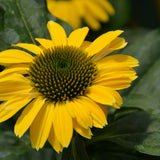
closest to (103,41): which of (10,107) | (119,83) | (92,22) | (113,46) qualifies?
(113,46)

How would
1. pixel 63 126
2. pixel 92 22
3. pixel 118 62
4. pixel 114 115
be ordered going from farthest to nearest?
pixel 92 22
pixel 114 115
pixel 118 62
pixel 63 126

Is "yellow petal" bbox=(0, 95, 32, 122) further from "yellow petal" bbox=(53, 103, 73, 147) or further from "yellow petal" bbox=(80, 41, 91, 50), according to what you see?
"yellow petal" bbox=(80, 41, 91, 50)

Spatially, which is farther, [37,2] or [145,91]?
[145,91]

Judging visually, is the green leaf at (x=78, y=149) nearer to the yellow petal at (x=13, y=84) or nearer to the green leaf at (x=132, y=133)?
the green leaf at (x=132, y=133)

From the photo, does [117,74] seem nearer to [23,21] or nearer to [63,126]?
[63,126]

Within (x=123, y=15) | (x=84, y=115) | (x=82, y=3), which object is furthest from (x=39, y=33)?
(x=123, y=15)

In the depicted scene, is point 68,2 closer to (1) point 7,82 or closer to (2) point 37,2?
(2) point 37,2

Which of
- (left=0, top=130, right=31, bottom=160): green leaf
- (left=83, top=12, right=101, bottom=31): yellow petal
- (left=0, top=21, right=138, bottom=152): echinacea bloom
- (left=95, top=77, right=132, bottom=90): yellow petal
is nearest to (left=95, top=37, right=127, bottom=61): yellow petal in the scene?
(left=0, top=21, right=138, bottom=152): echinacea bloom
